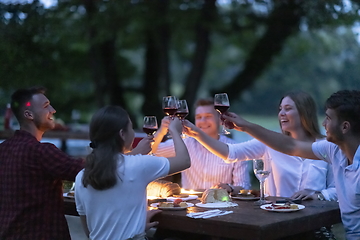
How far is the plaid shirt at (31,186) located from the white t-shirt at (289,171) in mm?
1472

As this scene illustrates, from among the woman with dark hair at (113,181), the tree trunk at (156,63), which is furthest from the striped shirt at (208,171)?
the tree trunk at (156,63)

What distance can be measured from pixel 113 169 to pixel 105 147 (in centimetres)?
14

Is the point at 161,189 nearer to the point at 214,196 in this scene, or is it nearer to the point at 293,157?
the point at 214,196

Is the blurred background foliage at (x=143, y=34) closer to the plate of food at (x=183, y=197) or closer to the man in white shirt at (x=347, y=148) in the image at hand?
the man in white shirt at (x=347, y=148)

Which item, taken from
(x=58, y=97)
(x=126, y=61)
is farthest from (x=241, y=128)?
(x=126, y=61)

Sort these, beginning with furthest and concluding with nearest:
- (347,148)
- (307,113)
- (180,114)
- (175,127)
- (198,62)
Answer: (198,62)
(307,113)
(180,114)
(175,127)
(347,148)

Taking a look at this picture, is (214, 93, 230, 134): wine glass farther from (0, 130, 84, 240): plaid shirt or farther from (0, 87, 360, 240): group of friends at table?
(0, 130, 84, 240): plaid shirt

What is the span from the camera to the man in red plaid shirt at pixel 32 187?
2797mm

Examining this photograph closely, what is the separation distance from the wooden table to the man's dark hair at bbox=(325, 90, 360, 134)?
0.55 m

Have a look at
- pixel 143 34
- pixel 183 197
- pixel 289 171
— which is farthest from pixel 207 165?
pixel 143 34

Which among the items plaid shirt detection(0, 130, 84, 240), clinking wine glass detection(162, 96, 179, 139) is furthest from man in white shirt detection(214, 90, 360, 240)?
plaid shirt detection(0, 130, 84, 240)

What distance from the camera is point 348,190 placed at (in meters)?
2.75

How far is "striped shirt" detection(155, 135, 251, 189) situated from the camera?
414cm

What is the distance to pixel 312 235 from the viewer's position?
10.7 feet
